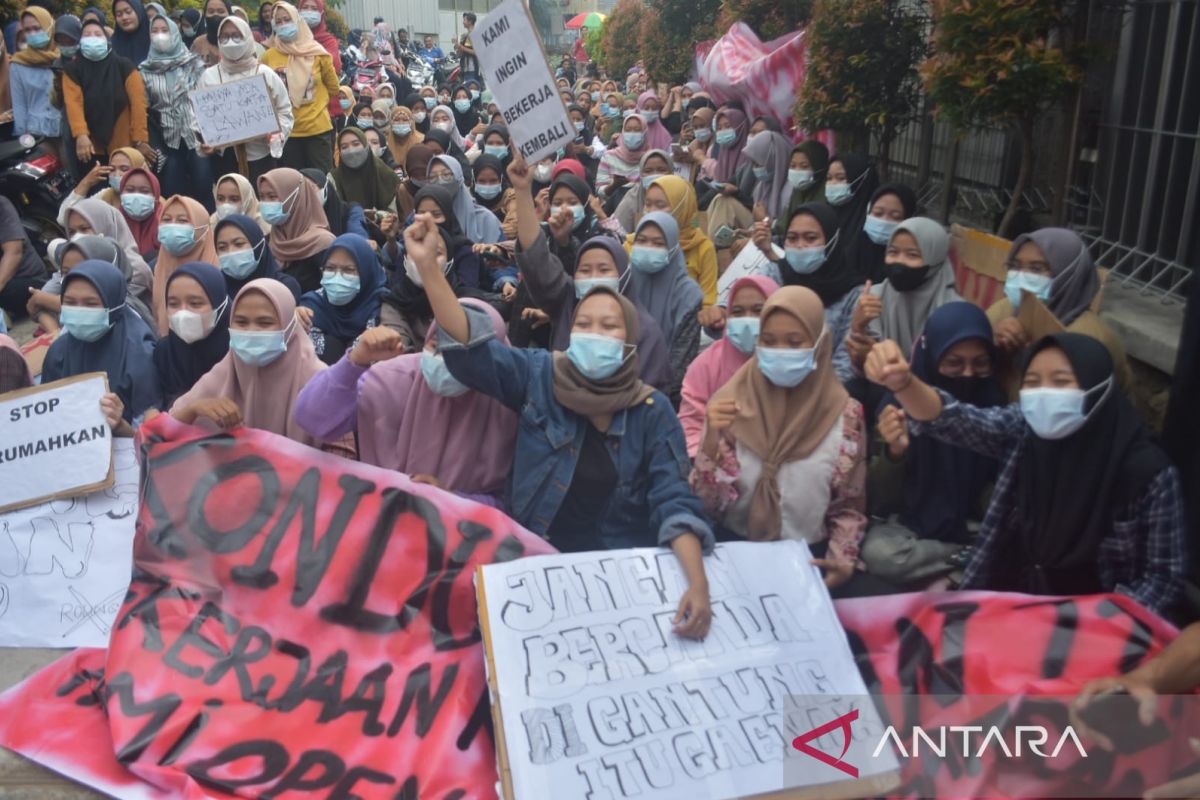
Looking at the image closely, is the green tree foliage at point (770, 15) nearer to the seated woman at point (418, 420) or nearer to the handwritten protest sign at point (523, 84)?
the handwritten protest sign at point (523, 84)

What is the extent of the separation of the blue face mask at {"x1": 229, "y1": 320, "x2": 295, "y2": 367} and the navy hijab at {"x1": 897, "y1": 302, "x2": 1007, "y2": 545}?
2310 mm

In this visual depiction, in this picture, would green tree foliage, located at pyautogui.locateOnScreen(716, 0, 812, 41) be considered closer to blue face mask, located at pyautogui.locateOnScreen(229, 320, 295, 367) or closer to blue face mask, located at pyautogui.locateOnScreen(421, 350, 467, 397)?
blue face mask, located at pyautogui.locateOnScreen(229, 320, 295, 367)

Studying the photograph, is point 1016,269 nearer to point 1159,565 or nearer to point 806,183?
Result: point 1159,565

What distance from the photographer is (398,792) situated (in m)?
2.67

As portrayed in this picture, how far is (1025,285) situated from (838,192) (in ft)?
6.62

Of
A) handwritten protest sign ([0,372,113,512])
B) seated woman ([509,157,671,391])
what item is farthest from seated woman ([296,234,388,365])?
handwritten protest sign ([0,372,113,512])

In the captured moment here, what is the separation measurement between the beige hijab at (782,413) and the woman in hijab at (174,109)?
6378 millimetres

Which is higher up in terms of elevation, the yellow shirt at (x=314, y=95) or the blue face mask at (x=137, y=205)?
the yellow shirt at (x=314, y=95)

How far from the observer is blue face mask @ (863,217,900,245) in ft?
16.0

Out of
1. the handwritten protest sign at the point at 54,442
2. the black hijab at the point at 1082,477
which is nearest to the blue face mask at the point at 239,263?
the handwritten protest sign at the point at 54,442

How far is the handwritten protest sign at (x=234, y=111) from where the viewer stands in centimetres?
694

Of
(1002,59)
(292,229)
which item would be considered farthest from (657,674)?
(292,229)

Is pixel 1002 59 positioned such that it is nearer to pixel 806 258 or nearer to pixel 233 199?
pixel 806 258

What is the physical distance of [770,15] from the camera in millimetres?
10273
